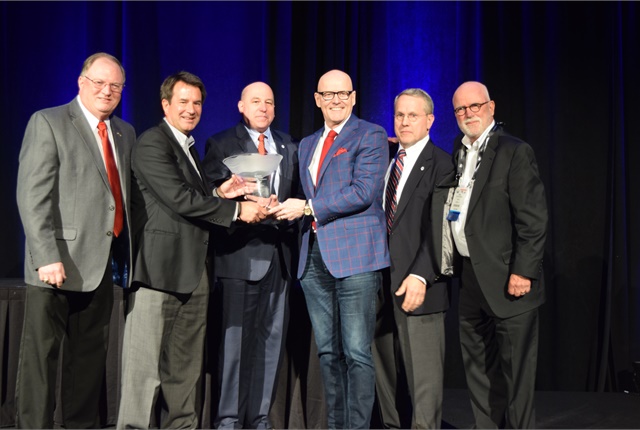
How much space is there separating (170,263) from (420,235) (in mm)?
1115

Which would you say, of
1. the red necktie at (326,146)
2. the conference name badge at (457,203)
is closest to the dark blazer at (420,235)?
the conference name badge at (457,203)

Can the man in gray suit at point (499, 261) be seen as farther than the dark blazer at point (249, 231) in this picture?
No

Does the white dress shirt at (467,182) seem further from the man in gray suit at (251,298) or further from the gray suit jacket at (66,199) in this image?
the gray suit jacket at (66,199)

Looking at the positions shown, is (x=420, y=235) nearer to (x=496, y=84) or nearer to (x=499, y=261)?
(x=499, y=261)

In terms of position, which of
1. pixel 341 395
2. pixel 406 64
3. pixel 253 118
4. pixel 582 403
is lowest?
pixel 582 403

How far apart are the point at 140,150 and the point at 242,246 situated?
2.13 ft

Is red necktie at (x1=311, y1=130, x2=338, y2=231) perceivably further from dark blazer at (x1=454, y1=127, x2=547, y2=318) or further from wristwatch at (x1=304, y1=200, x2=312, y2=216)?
dark blazer at (x1=454, y1=127, x2=547, y2=318)

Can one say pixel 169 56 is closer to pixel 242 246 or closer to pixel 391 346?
pixel 242 246

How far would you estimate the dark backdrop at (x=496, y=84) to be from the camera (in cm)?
441

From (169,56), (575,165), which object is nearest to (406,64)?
(575,165)

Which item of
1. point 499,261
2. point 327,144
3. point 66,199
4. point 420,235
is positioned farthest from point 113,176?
point 499,261

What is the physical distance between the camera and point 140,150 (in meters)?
2.87

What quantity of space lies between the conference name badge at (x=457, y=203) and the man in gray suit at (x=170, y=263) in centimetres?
85

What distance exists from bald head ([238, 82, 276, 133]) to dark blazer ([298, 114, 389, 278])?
1.61ft
